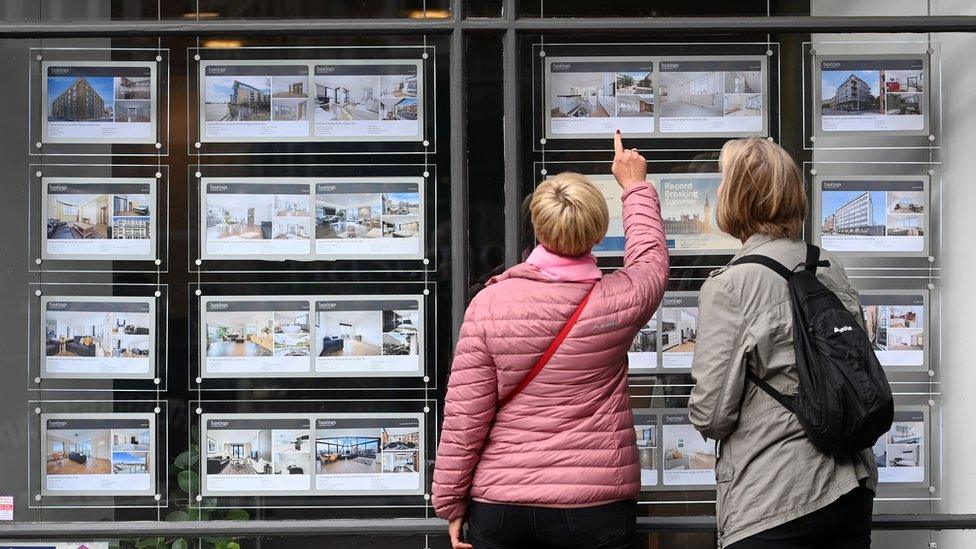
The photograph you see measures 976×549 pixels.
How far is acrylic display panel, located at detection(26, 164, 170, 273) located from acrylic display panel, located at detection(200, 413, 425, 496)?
72 centimetres

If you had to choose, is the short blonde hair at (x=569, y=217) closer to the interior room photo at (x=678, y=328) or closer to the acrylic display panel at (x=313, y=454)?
the interior room photo at (x=678, y=328)

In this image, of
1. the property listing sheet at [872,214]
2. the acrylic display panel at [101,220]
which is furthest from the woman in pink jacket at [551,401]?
the acrylic display panel at [101,220]

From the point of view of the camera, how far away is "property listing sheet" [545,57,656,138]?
429cm

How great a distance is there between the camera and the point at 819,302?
3086 millimetres

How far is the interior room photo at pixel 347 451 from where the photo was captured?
4277 mm

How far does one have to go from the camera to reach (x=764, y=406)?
3143mm

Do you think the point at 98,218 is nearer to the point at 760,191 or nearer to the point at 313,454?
the point at 313,454

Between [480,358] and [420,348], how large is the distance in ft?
3.45

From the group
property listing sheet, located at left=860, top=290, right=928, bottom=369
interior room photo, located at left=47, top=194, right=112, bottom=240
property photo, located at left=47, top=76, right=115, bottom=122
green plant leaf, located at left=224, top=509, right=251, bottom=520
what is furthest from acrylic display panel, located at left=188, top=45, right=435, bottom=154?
property listing sheet, located at left=860, top=290, right=928, bottom=369

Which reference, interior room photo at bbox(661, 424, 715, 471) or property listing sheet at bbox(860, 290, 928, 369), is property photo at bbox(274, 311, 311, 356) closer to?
interior room photo at bbox(661, 424, 715, 471)

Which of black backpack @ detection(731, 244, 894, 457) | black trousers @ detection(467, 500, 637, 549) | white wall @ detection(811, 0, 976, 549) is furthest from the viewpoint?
white wall @ detection(811, 0, 976, 549)

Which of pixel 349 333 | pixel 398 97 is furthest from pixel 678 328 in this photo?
pixel 398 97

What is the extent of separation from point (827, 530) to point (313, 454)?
2037 millimetres

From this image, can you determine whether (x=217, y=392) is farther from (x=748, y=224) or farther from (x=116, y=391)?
(x=748, y=224)
